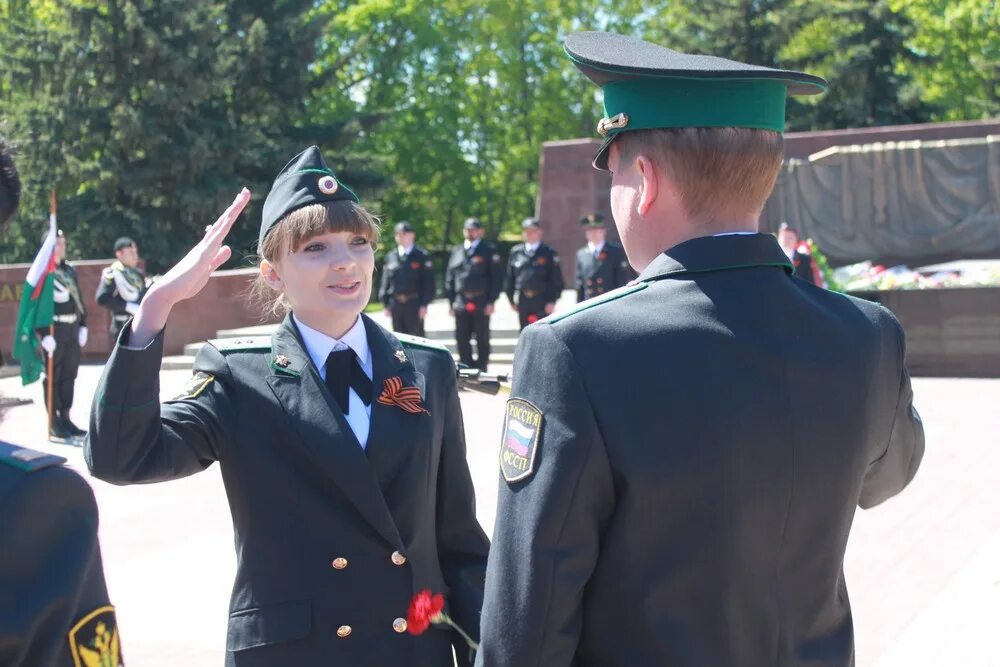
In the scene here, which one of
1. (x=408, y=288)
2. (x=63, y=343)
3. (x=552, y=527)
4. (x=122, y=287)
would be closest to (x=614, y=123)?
(x=552, y=527)

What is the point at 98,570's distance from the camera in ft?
4.40

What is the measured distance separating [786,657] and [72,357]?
412 inches

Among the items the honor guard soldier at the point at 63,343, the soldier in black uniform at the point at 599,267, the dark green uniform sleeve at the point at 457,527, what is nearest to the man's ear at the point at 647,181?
the dark green uniform sleeve at the point at 457,527

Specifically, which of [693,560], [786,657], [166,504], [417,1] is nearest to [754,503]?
[693,560]

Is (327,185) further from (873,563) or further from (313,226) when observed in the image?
(873,563)

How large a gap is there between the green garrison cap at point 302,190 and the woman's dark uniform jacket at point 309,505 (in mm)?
297

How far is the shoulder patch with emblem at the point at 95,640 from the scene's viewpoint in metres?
1.30

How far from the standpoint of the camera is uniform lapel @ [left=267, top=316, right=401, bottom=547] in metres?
2.30

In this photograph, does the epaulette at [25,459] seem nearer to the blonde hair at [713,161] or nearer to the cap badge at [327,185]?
the blonde hair at [713,161]

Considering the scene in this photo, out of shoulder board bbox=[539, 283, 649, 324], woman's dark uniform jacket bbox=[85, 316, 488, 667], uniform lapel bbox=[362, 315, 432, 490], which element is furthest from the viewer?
uniform lapel bbox=[362, 315, 432, 490]

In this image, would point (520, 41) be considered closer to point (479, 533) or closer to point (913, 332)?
point (913, 332)

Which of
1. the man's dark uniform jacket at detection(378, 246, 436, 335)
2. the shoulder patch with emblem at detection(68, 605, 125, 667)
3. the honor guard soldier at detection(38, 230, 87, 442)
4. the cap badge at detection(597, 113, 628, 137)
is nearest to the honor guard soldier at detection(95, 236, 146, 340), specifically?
the honor guard soldier at detection(38, 230, 87, 442)

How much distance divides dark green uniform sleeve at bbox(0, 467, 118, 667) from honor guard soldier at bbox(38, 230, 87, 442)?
9.95m

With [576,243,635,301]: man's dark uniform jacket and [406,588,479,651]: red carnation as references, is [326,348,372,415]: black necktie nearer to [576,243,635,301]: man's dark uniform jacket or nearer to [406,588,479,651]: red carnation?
[406,588,479,651]: red carnation
